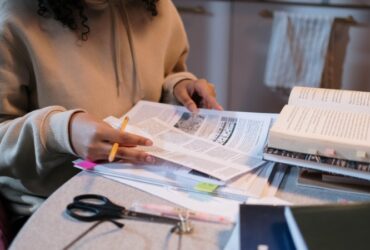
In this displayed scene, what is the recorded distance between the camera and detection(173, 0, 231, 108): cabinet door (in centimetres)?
210

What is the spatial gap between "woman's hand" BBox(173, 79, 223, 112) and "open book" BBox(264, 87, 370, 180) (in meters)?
0.27

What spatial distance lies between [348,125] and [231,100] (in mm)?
1507

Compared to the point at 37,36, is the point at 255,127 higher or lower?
lower

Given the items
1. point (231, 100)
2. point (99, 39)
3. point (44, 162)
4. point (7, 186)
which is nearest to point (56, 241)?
point (44, 162)

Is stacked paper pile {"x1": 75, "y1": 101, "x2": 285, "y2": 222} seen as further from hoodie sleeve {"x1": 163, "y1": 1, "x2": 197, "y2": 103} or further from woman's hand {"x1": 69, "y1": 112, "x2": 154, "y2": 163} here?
hoodie sleeve {"x1": 163, "y1": 1, "x2": 197, "y2": 103}

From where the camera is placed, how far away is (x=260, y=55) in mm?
2105

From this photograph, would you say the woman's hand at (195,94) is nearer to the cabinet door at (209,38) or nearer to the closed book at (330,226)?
the closed book at (330,226)

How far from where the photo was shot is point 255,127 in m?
0.91

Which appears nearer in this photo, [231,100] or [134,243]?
[134,243]

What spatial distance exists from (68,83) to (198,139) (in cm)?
33

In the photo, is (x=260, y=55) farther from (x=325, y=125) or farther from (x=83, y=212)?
(x=83, y=212)

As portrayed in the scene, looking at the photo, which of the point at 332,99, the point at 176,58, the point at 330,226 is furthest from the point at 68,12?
the point at 330,226

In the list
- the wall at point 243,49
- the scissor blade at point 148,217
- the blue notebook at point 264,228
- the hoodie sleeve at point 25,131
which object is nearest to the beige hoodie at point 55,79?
the hoodie sleeve at point 25,131

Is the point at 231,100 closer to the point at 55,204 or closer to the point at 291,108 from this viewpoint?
the point at 291,108
